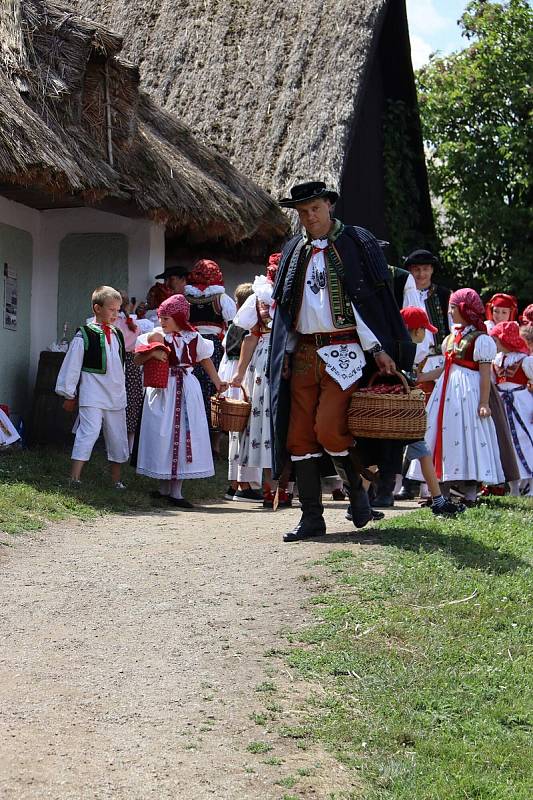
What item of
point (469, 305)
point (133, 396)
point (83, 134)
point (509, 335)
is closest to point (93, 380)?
point (133, 396)

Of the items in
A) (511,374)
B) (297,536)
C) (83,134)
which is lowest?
(297,536)

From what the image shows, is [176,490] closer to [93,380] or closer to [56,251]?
[93,380]

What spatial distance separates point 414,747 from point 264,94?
1197 centimetres

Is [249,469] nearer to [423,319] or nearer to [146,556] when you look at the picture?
[423,319]

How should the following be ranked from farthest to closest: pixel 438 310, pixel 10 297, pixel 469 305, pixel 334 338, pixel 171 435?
pixel 10 297 < pixel 438 310 < pixel 171 435 < pixel 469 305 < pixel 334 338

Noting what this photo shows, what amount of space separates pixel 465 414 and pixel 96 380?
106 inches

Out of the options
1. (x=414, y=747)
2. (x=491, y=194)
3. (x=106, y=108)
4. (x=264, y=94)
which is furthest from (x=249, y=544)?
(x=491, y=194)

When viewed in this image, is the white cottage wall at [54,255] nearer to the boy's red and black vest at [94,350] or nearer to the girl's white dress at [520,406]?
the boy's red and black vest at [94,350]

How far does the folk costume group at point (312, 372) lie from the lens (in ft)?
21.0

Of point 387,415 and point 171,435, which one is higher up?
point 387,415

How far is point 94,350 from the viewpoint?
9211mm

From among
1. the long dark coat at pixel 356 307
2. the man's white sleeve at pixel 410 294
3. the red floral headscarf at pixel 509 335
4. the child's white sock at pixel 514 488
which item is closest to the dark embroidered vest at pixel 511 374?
the red floral headscarf at pixel 509 335

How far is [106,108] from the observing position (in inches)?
422

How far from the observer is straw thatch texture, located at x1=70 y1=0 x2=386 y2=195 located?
47.1 ft
